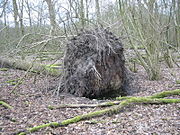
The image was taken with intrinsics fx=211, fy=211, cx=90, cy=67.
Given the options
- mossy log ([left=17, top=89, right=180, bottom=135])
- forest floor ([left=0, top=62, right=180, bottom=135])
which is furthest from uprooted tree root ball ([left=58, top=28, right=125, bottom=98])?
mossy log ([left=17, top=89, right=180, bottom=135])

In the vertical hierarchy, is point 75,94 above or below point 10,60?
below

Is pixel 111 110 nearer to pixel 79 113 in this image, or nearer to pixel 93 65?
pixel 79 113

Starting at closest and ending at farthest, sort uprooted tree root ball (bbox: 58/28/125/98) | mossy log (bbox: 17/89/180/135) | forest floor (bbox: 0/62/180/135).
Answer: forest floor (bbox: 0/62/180/135) < mossy log (bbox: 17/89/180/135) < uprooted tree root ball (bbox: 58/28/125/98)

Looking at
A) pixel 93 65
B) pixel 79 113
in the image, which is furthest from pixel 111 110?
pixel 93 65

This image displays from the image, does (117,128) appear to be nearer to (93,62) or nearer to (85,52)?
(93,62)

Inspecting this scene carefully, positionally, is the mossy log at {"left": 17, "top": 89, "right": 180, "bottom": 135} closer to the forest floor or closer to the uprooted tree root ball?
the forest floor

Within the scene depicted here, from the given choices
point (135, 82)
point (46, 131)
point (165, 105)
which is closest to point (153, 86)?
point (135, 82)

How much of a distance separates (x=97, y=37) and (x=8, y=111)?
337 cm

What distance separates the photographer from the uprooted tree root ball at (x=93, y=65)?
6.76 m

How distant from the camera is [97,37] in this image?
21.9 feet

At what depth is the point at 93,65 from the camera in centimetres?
664

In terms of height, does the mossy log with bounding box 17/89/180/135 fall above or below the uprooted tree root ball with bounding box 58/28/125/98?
below

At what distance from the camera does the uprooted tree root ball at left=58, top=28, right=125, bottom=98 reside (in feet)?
22.2

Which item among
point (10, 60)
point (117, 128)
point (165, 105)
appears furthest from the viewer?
point (10, 60)
